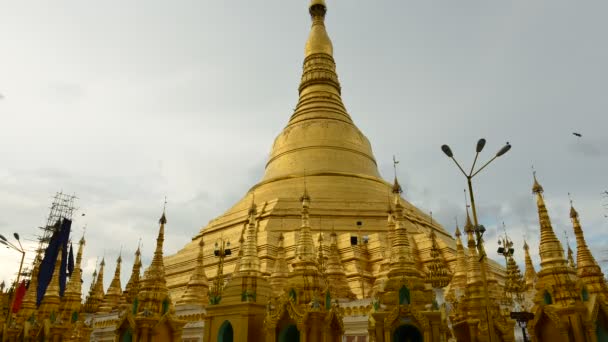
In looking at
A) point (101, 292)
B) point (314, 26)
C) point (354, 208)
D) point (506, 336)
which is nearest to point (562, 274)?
point (506, 336)

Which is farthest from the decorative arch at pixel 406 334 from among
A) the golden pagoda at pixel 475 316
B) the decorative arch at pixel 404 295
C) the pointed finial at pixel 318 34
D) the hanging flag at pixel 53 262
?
the pointed finial at pixel 318 34

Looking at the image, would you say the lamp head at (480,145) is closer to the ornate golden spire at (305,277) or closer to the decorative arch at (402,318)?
the decorative arch at (402,318)

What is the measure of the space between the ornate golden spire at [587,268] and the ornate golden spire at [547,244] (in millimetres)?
2457

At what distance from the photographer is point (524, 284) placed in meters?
23.2

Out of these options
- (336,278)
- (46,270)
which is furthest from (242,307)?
(46,270)

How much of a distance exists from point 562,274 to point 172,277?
2571 cm

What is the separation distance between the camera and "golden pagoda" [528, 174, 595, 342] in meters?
13.2

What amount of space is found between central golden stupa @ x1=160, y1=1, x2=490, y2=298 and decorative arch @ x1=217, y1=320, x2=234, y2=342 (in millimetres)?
10799

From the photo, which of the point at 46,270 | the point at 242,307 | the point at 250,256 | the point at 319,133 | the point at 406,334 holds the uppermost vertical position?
the point at 319,133

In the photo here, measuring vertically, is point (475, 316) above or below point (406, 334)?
above

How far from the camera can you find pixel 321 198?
35.0 m

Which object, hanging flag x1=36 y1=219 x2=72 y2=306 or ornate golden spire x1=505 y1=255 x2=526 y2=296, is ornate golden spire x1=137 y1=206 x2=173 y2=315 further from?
hanging flag x1=36 y1=219 x2=72 y2=306

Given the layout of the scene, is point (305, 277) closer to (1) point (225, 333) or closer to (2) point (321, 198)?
(1) point (225, 333)

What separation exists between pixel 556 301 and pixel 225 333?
378 inches
